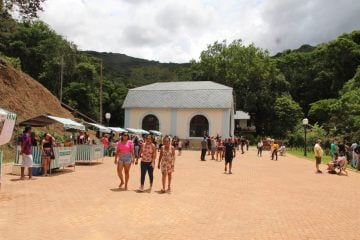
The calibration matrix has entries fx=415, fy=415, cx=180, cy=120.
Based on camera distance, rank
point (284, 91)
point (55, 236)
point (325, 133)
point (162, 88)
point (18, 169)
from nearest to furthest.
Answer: point (55, 236)
point (18, 169)
point (325, 133)
point (162, 88)
point (284, 91)

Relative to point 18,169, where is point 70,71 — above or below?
above

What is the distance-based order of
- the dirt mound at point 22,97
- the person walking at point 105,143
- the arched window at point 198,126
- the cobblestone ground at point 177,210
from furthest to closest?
1. the arched window at point 198,126
2. the person walking at point 105,143
3. the dirt mound at point 22,97
4. the cobblestone ground at point 177,210

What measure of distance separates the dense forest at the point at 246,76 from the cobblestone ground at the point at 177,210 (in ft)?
109

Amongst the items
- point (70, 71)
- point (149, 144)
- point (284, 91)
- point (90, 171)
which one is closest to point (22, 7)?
point (90, 171)

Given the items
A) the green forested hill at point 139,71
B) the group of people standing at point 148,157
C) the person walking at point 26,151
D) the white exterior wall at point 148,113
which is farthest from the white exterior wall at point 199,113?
the group of people standing at point 148,157

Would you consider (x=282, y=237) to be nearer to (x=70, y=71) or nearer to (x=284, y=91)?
(x=70, y=71)

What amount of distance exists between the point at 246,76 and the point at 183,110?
17867mm

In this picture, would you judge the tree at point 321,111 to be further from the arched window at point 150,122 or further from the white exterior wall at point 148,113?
the arched window at point 150,122

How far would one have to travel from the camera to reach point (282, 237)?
7.00 metres

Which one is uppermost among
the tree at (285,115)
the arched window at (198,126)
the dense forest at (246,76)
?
the dense forest at (246,76)

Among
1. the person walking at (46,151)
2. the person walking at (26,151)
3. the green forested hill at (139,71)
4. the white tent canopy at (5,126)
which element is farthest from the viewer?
the green forested hill at (139,71)

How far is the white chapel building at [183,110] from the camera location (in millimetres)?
44688

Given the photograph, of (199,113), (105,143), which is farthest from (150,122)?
(105,143)

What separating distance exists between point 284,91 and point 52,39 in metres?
34.3
